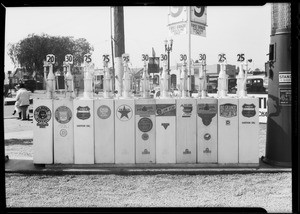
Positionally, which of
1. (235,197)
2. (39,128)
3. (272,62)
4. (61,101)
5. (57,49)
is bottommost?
(235,197)

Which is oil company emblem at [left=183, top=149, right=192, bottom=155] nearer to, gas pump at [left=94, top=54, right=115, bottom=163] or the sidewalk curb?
the sidewalk curb

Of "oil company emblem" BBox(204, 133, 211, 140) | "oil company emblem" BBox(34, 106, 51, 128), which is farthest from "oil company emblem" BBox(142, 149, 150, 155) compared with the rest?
"oil company emblem" BBox(34, 106, 51, 128)

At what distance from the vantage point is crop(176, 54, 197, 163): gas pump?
5254 mm

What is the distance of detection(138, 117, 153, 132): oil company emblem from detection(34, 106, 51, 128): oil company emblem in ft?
4.57

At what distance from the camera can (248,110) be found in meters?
5.25

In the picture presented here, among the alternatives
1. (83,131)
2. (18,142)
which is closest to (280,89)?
(83,131)

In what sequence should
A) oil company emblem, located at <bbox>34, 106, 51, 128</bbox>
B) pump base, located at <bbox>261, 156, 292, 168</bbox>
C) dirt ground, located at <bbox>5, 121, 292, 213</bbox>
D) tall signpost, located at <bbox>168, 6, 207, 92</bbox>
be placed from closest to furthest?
1. dirt ground, located at <bbox>5, 121, 292, 213</bbox>
2. oil company emblem, located at <bbox>34, 106, 51, 128</bbox>
3. pump base, located at <bbox>261, 156, 292, 168</bbox>
4. tall signpost, located at <bbox>168, 6, 207, 92</bbox>

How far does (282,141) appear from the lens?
545 cm

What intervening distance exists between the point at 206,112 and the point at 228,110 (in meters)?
0.34

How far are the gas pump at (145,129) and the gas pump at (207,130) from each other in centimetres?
71

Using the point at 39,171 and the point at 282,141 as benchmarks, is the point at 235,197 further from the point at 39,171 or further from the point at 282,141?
the point at 39,171
